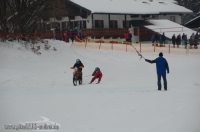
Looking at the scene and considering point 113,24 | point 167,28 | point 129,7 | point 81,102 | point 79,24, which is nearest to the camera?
point 81,102

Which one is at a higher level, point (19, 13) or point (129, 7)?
point (129, 7)

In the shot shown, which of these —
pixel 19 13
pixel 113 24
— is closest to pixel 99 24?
pixel 113 24

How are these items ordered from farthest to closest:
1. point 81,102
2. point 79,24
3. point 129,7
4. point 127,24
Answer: point 127,24, point 129,7, point 79,24, point 81,102

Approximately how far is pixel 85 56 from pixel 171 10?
25.0 m

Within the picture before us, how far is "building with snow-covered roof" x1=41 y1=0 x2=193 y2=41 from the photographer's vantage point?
34781 millimetres

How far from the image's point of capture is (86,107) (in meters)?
10.1

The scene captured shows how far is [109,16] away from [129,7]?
178 inches

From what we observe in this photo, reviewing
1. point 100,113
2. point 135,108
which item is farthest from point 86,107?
point 135,108

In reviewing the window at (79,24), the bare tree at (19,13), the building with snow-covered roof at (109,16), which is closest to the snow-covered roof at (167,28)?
the building with snow-covered roof at (109,16)

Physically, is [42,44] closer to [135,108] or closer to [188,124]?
[135,108]

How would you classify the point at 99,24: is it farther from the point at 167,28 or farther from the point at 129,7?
the point at 167,28

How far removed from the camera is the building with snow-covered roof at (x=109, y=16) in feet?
114

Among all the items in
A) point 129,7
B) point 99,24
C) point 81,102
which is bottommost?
point 81,102

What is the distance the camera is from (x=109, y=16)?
3659cm
